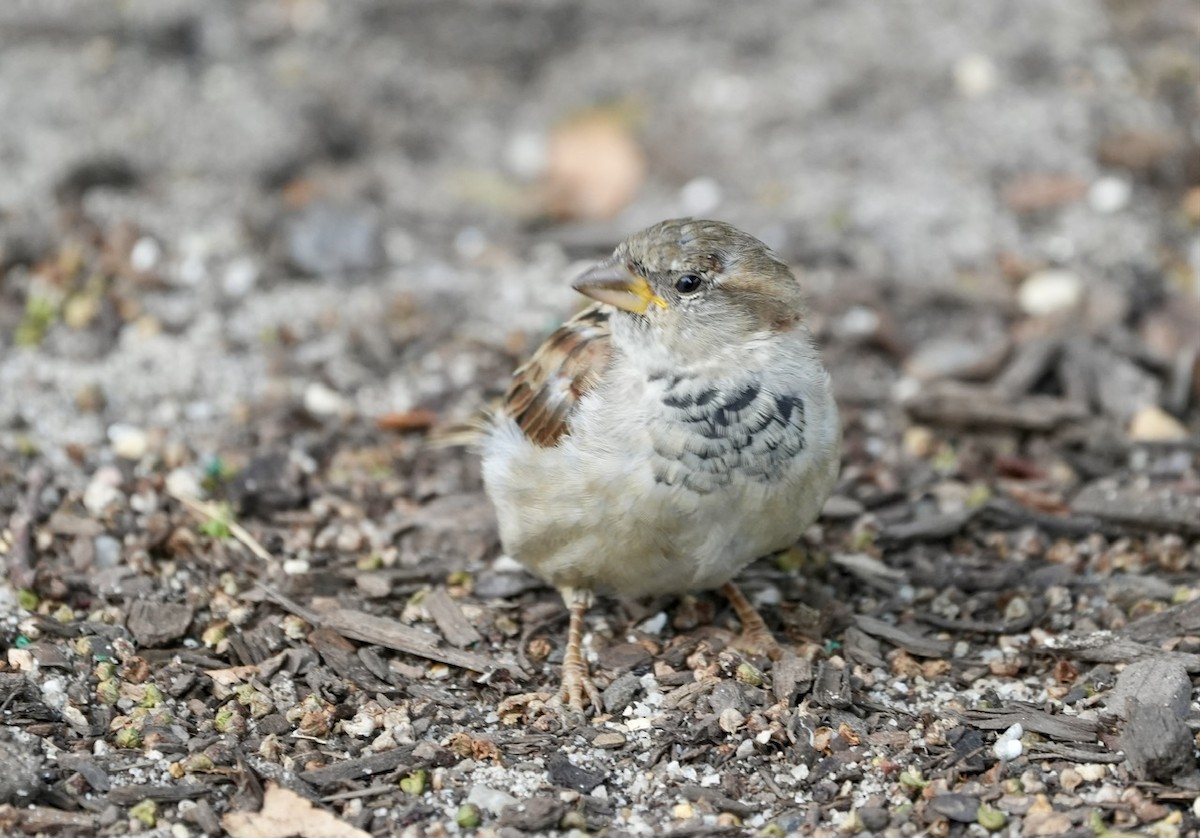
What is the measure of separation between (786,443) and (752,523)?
0.26 metres

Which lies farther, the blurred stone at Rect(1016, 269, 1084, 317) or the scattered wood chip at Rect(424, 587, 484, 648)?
the blurred stone at Rect(1016, 269, 1084, 317)

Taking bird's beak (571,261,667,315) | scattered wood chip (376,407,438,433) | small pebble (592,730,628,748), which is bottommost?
small pebble (592,730,628,748)

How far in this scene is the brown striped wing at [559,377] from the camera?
457cm

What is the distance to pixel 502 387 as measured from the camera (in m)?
6.27

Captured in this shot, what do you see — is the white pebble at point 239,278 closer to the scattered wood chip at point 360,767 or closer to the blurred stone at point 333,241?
the blurred stone at point 333,241

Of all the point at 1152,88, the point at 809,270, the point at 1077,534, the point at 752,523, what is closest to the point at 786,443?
the point at 752,523

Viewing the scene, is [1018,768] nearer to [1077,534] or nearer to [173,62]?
[1077,534]

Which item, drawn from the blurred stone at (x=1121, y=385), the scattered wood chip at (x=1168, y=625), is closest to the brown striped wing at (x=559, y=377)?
the scattered wood chip at (x=1168, y=625)

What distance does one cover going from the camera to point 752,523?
14.4ft

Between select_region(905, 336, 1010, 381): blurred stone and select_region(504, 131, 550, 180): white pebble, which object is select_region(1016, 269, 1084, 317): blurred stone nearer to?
select_region(905, 336, 1010, 381): blurred stone

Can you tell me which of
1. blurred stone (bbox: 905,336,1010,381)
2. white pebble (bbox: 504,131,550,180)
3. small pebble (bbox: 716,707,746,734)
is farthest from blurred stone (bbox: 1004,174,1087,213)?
small pebble (bbox: 716,707,746,734)

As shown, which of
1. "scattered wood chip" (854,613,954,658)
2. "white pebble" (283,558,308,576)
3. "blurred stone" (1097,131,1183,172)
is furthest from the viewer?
"blurred stone" (1097,131,1183,172)

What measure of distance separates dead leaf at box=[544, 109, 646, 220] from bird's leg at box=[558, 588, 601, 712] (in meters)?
3.12

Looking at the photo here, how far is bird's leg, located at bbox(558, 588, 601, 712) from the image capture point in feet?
14.9
